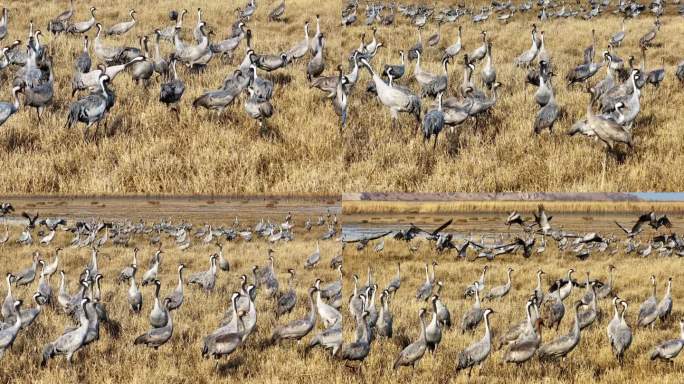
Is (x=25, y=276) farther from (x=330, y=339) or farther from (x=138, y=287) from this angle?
(x=330, y=339)

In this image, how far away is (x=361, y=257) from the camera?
69.9 feet

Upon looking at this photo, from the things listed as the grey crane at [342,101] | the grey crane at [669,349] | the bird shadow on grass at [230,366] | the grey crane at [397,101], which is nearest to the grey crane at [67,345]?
the bird shadow on grass at [230,366]

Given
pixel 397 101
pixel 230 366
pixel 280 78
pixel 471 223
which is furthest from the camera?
pixel 471 223

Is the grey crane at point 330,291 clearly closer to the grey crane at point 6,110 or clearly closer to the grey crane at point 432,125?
the grey crane at point 432,125

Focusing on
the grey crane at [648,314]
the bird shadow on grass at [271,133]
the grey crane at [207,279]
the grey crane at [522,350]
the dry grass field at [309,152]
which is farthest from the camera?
the grey crane at [207,279]

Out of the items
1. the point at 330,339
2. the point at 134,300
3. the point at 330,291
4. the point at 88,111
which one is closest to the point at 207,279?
the point at 134,300

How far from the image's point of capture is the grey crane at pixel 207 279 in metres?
17.2

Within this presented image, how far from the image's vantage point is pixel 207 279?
17.3 meters

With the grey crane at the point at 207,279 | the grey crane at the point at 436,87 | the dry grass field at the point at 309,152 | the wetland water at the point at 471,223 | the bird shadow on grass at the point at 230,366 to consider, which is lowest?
the bird shadow on grass at the point at 230,366

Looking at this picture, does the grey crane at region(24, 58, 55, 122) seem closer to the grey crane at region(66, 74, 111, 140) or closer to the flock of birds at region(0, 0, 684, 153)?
the flock of birds at region(0, 0, 684, 153)

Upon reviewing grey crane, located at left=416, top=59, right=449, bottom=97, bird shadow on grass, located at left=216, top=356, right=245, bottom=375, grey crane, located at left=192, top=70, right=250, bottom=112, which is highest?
grey crane, located at left=416, top=59, right=449, bottom=97

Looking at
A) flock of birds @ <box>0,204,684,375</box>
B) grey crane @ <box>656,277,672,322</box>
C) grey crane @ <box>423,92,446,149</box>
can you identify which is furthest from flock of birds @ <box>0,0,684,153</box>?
grey crane @ <box>656,277,672,322</box>

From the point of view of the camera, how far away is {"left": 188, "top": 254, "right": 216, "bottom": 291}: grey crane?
17.2m

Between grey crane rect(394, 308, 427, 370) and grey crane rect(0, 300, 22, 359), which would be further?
grey crane rect(0, 300, 22, 359)
